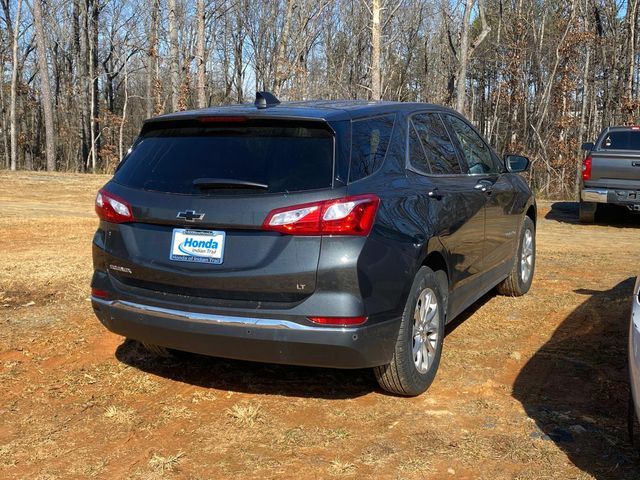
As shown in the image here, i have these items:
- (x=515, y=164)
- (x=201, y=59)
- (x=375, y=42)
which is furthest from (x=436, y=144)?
(x=201, y=59)

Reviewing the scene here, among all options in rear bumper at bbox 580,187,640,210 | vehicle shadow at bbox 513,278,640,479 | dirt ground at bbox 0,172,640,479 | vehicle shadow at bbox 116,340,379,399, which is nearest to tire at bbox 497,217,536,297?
dirt ground at bbox 0,172,640,479

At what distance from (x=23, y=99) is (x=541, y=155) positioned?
1165 inches

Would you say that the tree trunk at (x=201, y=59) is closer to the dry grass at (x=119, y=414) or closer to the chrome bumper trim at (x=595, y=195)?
the chrome bumper trim at (x=595, y=195)

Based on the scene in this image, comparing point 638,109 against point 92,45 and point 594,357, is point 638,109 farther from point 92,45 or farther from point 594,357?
point 92,45

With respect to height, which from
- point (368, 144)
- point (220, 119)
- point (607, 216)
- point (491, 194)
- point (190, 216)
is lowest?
point (607, 216)

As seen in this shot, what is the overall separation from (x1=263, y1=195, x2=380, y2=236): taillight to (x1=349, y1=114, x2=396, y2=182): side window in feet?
0.68

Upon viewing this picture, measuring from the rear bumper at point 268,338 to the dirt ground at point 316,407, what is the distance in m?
0.42

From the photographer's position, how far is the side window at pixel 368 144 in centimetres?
356

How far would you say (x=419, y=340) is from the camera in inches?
158

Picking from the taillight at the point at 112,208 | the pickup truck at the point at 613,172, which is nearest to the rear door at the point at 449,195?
the taillight at the point at 112,208

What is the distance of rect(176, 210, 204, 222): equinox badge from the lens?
3.46 meters

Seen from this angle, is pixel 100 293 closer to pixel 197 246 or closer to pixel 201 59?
pixel 197 246

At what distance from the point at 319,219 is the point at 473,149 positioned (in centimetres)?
258

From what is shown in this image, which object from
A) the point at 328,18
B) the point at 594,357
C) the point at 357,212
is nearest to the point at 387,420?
the point at 357,212
